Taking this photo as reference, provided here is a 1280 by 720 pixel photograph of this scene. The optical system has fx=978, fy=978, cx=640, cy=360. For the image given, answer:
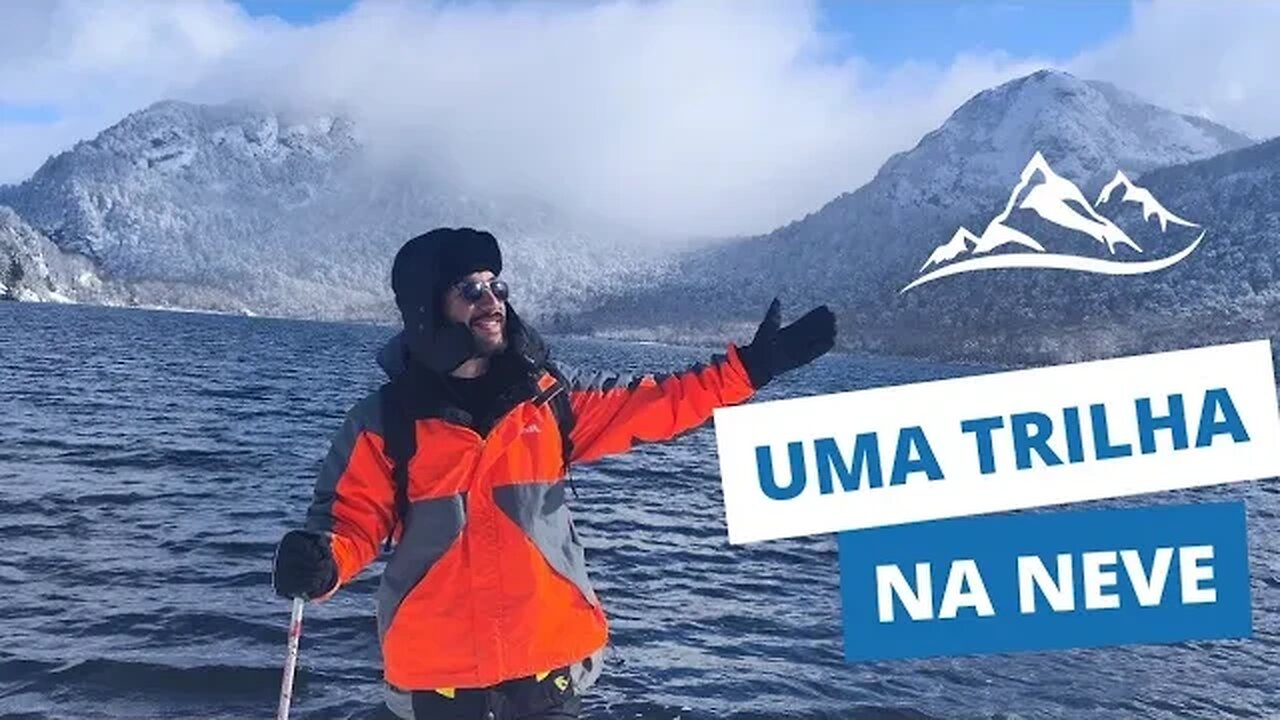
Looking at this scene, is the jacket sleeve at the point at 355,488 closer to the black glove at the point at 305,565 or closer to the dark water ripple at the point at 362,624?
the black glove at the point at 305,565

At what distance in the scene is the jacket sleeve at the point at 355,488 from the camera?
4.67 metres

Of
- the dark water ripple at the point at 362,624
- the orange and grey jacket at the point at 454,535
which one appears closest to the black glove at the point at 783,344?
the orange and grey jacket at the point at 454,535

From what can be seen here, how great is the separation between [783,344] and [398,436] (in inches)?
87.4

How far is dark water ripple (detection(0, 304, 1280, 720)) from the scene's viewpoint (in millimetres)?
12188

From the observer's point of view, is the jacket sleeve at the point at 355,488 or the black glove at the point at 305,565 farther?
the jacket sleeve at the point at 355,488

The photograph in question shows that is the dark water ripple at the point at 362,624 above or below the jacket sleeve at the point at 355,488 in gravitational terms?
below

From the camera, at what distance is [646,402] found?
5340mm

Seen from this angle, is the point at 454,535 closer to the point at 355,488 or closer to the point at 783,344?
the point at 355,488

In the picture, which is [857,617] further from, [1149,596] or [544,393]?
[544,393]

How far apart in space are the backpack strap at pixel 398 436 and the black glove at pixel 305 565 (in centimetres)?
43

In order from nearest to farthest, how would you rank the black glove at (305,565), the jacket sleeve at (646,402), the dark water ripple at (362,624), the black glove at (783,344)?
1. the black glove at (305,565)
2. the jacket sleeve at (646,402)
3. the black glove at (783,344)
4. the dark water ripple at (362,624)

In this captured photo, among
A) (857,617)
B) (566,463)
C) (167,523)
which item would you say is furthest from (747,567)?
(566,463)

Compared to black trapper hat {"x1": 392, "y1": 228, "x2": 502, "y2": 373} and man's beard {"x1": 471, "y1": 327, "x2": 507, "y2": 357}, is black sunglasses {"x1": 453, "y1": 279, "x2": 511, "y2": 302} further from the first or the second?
man's beard {"x1": 471, "y1": 327, "x2": 507, "y2": 357}

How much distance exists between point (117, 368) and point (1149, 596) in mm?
65835
